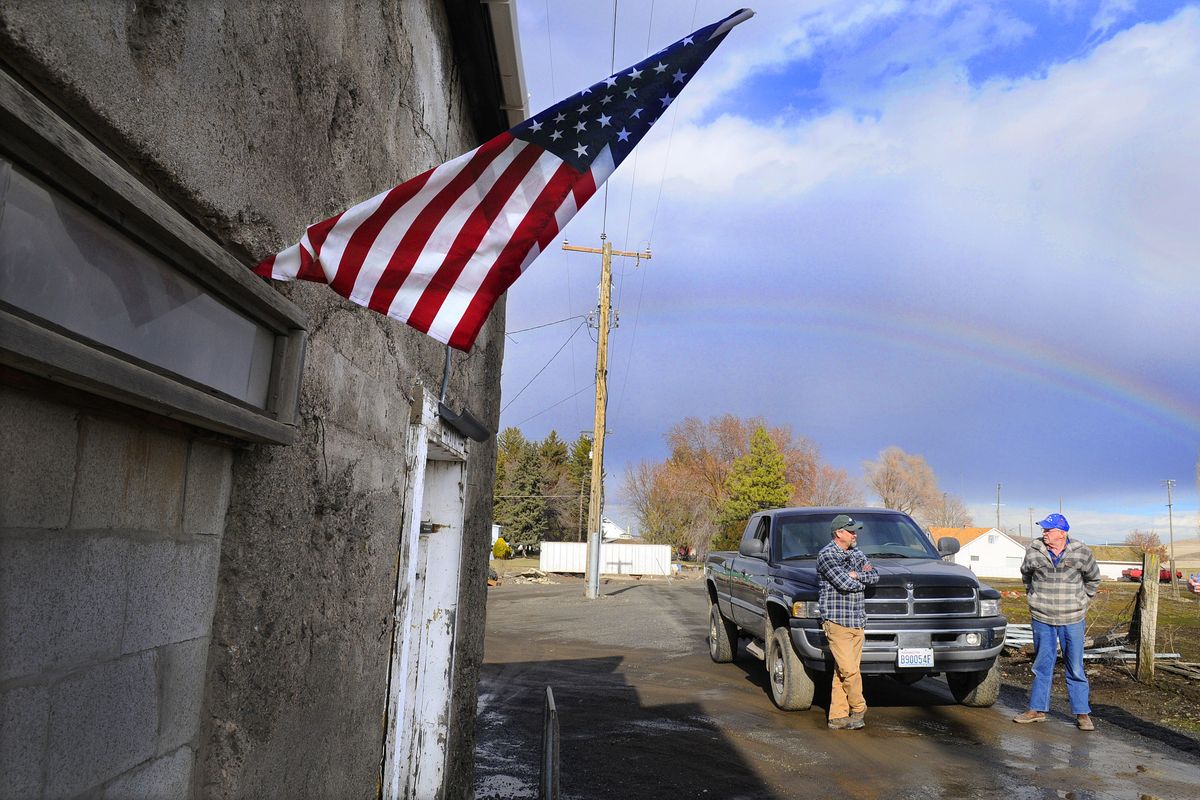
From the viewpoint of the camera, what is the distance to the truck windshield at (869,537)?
31.3 feet

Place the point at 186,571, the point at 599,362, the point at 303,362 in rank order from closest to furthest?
the point at 186,571
the point at 303,362
the point at 599,362

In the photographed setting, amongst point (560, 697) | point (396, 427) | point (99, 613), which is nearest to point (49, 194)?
point (99, 613)

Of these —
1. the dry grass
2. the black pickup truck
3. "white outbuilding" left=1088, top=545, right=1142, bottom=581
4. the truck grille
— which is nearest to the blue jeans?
the black pickup truck

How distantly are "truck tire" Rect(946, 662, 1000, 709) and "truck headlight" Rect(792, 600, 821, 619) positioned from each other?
2.02m

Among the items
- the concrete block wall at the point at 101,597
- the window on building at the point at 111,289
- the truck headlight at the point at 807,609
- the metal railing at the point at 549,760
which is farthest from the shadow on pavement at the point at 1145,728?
the window on building at the point at 111,289

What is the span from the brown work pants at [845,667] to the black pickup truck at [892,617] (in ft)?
1.00

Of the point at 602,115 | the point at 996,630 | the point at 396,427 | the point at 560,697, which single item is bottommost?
the point at 560,697

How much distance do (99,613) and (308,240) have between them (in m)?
1.03

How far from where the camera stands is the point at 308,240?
87.4 inches

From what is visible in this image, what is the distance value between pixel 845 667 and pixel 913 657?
85 centimetres

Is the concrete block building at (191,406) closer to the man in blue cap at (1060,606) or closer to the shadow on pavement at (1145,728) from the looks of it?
the man in blue cap at (1060,606)

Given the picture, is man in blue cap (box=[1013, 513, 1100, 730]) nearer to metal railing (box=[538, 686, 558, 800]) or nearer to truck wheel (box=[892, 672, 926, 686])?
truck wheel (box=[892, 672, 926, 686])

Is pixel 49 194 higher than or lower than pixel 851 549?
higher

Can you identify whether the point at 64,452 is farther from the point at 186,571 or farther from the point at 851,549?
the point at 851,549
